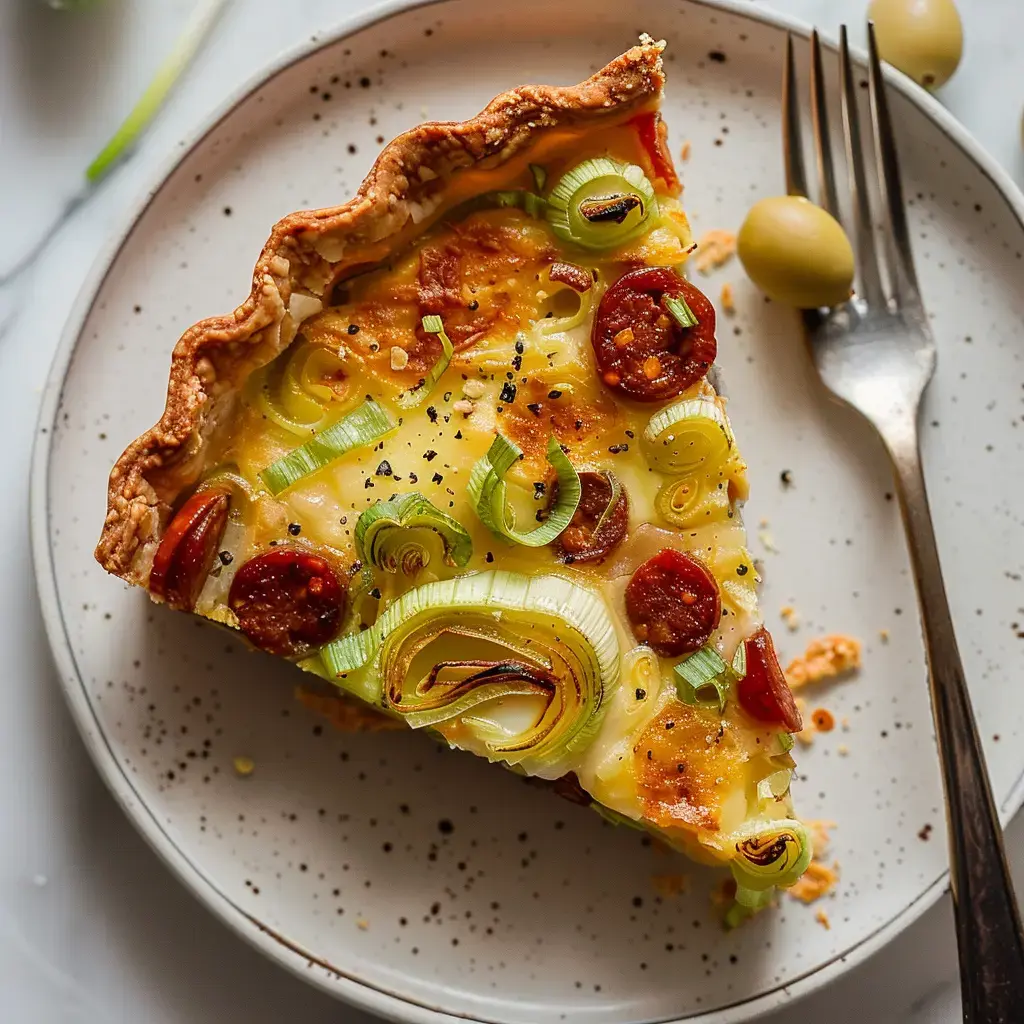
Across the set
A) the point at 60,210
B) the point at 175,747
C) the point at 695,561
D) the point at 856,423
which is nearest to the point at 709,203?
the point at 856,423

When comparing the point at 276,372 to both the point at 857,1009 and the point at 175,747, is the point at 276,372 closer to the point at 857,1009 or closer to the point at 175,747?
the point at 175,747

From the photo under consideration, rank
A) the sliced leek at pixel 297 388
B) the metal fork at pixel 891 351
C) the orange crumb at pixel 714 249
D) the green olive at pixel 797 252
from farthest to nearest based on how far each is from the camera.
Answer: the orange crumb at pixel 714 249 → the green olive at pixel 797 252 → the metal fork at pixel 891 351 → the sliced leek at pixel 297 388

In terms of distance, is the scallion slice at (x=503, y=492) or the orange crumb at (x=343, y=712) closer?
the scallion slice at (x=503, y=492)

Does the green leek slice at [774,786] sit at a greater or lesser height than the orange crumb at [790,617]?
lesser

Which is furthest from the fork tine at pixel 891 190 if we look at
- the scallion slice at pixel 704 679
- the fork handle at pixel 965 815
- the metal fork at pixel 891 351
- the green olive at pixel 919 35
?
the scallion slice at pixel 704 679

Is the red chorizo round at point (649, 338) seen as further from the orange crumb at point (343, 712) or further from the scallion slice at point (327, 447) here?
the orange crumb at point (343, 712)

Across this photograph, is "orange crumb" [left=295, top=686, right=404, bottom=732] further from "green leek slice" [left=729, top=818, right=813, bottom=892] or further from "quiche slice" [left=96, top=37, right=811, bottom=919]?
"green leek slice" [left=729, top=818, right=813, bottom=892]
